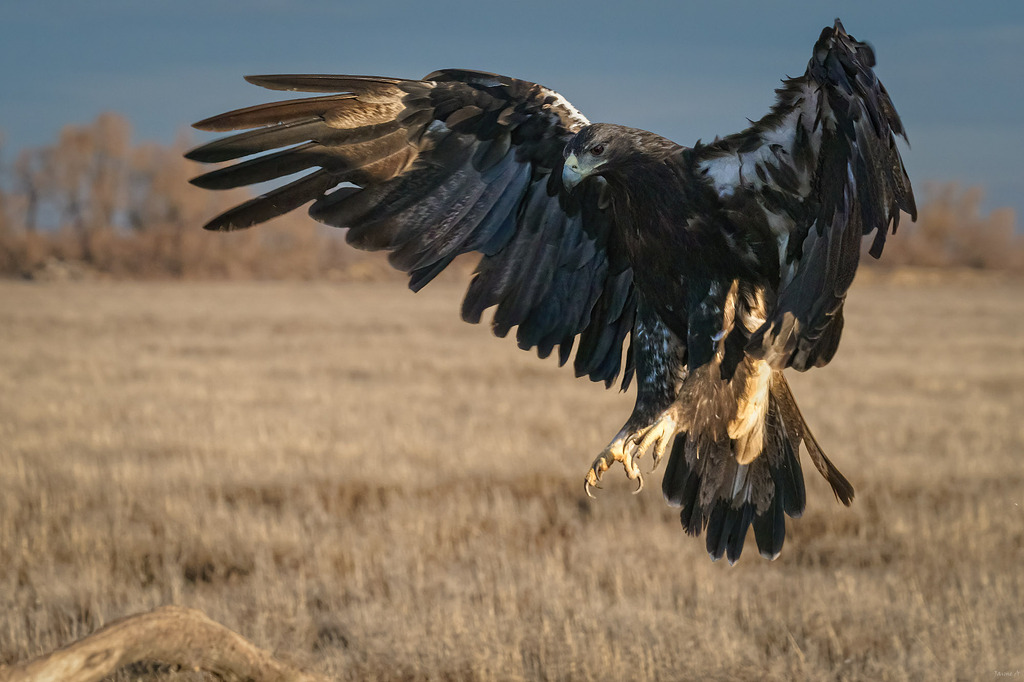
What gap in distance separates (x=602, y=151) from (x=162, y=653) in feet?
7.20

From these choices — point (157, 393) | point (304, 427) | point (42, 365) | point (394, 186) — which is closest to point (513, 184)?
point (394, 186)

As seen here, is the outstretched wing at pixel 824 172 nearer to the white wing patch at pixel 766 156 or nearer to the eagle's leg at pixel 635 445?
the white wing patch at pixel 766 156

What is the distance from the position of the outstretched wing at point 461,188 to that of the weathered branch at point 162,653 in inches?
51.9

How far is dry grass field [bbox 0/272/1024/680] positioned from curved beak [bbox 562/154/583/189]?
2.20 metres

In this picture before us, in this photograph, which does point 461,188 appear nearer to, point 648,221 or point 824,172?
point 648,221

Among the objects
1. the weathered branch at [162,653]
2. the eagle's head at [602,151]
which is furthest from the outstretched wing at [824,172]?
the weathered branch at [162,653]

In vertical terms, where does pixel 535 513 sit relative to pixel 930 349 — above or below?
below

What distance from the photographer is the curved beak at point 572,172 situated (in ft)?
10.7

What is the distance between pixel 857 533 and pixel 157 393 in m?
8.99

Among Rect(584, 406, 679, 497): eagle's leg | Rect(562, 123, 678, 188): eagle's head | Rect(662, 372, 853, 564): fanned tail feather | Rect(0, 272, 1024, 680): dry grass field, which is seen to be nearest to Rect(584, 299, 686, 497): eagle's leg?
Rect(584, 406, 679, 497): eagle's leg

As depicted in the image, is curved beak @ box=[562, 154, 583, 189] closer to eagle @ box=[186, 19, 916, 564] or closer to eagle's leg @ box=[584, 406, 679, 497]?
eagle @ box=[186, 19, 916, 564]

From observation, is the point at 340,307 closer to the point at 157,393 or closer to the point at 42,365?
the point at 42,365

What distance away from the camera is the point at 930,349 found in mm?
18094

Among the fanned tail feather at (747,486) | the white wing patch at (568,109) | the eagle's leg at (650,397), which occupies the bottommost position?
the fanned tail feather at (747,486)
